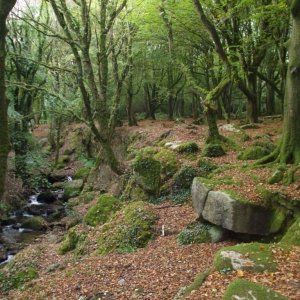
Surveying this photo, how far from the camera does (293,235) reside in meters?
7.39

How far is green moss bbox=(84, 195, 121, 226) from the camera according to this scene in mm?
13820

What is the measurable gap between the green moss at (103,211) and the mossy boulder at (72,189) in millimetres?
8193

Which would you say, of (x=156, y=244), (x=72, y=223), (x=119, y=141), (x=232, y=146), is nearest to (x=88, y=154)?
(x=119, y=141)

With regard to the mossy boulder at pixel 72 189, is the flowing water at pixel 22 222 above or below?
below

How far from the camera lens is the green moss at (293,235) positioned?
7234 mm

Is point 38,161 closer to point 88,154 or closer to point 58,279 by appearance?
point 88,154

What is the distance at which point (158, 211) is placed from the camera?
39.5ft

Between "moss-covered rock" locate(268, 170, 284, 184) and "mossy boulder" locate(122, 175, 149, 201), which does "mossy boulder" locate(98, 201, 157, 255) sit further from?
"moss-covered rock" locate(268, 170, 284, 184)

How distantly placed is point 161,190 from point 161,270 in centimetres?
554

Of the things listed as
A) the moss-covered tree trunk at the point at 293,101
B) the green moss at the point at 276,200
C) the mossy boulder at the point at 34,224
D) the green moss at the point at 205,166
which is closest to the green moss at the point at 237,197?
the green moss at the point at 276,200

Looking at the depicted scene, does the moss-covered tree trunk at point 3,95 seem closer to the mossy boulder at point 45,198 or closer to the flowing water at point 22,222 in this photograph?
the flowing water at point 22,222

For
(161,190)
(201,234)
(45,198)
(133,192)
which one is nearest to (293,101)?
(201,234)

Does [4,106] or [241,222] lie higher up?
[4,106]

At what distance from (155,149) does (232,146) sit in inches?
132
